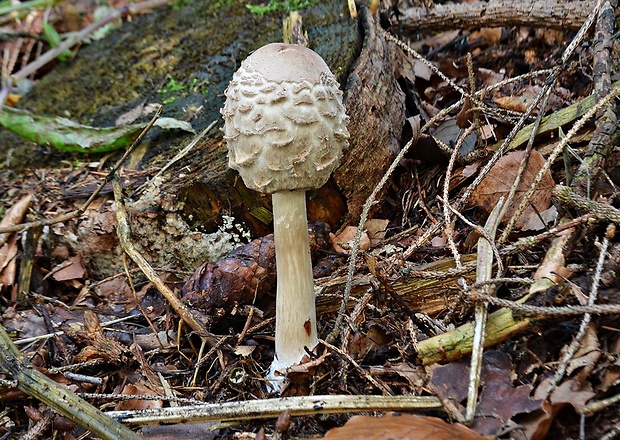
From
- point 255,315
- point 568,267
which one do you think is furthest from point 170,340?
point 568,267

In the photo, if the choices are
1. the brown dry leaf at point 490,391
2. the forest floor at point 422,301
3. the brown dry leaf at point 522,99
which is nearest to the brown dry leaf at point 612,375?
the forest floor at point 422,301

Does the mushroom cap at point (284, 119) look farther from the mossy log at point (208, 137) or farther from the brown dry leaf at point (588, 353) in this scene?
the brown dry leaf at point (588, 353)

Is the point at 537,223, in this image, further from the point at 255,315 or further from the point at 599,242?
the point at 255,315

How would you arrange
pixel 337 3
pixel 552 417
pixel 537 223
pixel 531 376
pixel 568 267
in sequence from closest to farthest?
pixel 552 417 < pixel 531 376 < pixel 568 267 < pixel 537 223 < pixel 337 3

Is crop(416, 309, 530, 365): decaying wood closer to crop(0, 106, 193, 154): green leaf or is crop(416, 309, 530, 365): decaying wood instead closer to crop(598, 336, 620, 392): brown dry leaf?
crop(598, 336, 620, 392): brown dry leaf

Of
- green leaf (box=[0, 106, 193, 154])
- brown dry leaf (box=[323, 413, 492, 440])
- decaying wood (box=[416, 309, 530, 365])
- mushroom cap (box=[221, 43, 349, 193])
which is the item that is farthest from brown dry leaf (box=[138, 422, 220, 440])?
green leaf (box=[0, 106, 193, 154])

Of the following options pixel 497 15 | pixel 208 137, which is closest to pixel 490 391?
pixel 208 137
